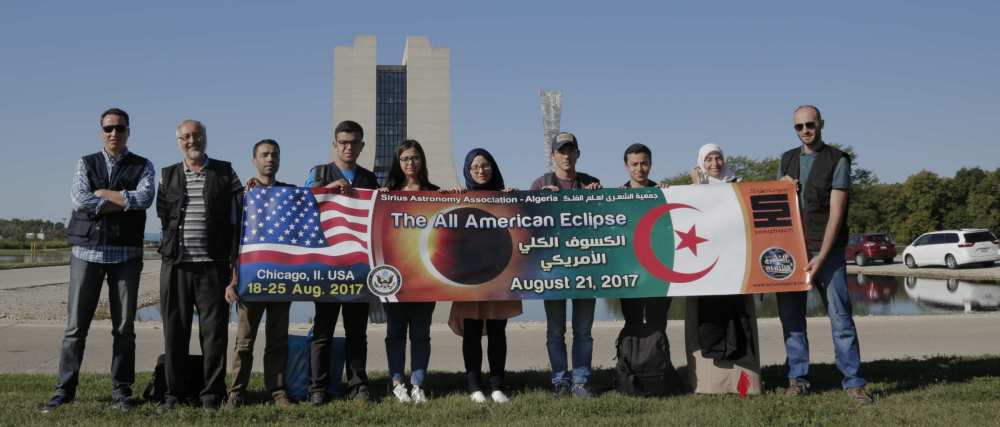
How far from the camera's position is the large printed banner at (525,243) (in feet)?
17.9

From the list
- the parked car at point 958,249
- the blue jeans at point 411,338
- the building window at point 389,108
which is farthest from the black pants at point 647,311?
the building window at point 389,108

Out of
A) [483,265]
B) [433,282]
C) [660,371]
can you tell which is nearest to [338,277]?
[433,282]

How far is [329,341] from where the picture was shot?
17.3 ft

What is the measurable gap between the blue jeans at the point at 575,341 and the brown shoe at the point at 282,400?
1901 mm

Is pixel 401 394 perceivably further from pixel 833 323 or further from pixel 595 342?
pixel 595 342

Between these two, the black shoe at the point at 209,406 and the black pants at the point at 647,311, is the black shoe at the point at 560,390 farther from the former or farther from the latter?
the black shoe at the point at 209,406

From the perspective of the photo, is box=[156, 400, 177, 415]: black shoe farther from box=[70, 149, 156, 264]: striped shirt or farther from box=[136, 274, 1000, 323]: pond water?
box=[136, 274, 1000, 323]: pond water

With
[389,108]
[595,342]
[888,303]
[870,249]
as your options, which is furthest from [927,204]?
[389,108]

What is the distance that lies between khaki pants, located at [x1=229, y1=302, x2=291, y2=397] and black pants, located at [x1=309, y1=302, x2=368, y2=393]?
0.22m

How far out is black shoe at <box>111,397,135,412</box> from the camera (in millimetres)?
4820

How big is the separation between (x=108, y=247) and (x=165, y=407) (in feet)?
3.76

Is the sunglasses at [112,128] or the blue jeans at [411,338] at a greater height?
the sunglasses at [112,128]

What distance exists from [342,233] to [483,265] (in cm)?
111

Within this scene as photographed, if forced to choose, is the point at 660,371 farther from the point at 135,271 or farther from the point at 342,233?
the point at 135,271
